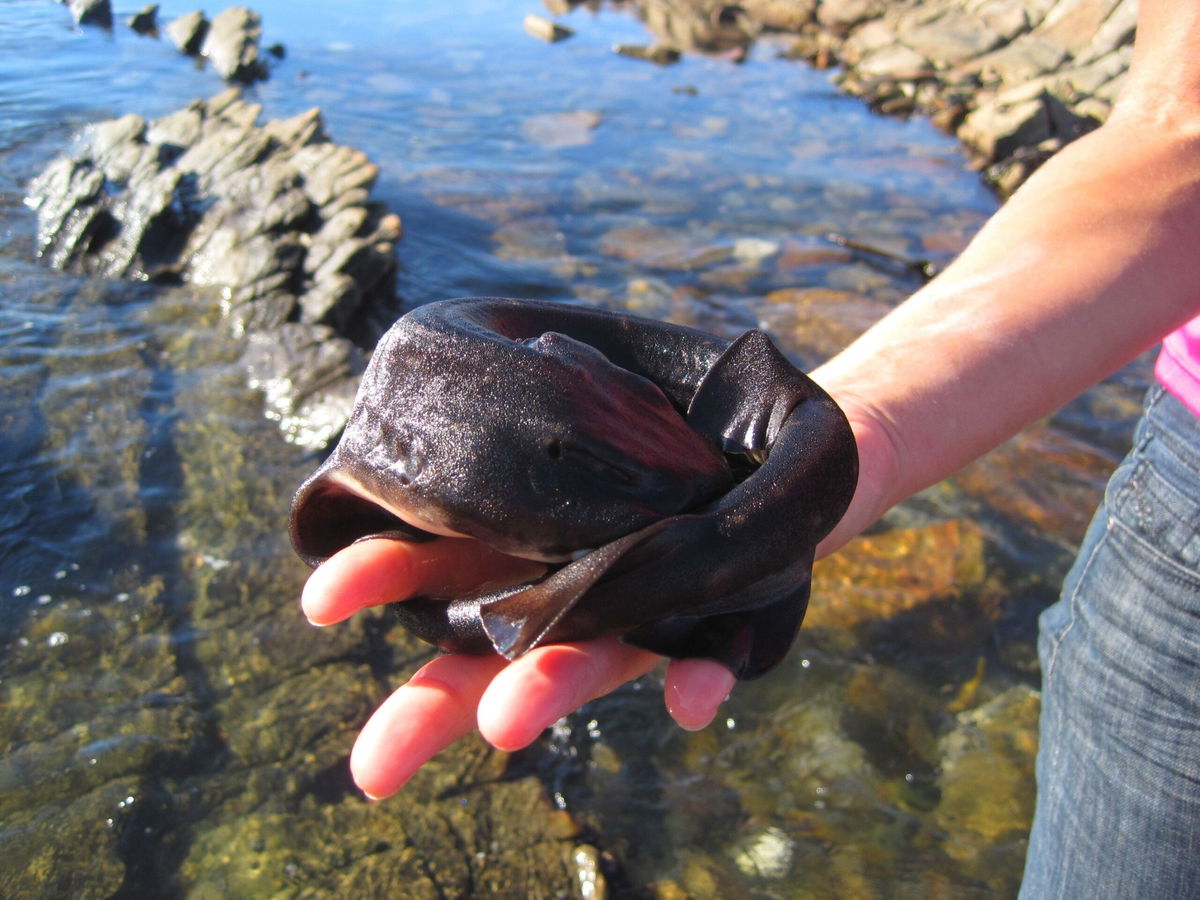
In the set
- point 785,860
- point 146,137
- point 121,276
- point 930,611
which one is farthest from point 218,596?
point 146,137

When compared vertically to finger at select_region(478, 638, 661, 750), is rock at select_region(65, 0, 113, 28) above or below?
below

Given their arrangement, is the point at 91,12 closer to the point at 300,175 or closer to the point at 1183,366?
the point at 300,175

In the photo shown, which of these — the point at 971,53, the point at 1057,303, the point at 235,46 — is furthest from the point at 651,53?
the point at 1057,303

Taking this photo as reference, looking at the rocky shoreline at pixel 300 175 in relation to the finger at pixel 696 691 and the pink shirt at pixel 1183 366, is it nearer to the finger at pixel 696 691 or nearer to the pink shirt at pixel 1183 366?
the finger at pixel 696 691

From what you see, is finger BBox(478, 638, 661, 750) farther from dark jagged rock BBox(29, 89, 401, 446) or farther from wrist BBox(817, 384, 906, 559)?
dark jagged rock BBox(29, 89, 401, 446)

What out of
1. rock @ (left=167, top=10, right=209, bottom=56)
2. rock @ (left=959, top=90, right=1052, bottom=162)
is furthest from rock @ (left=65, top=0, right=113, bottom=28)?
rock @ (left=959, top=90, right=1052, bottom=162)

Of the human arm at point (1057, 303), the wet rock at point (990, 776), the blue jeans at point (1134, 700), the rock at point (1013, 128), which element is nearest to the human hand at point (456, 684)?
the human arm at point (1057, 303)
